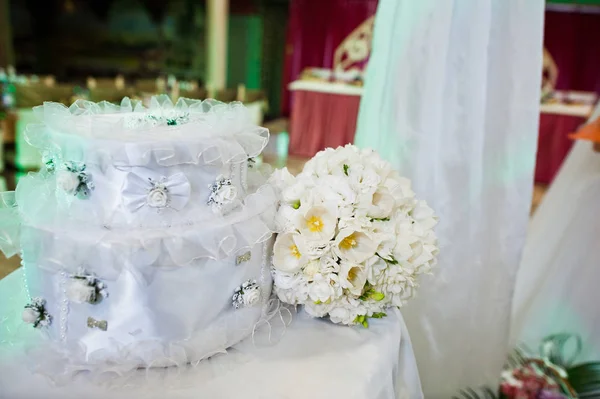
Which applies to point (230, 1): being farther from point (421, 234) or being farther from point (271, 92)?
point (421, 234)

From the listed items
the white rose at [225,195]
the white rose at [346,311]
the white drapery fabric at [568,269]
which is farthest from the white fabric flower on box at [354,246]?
the white drapery fabric at [568,269]

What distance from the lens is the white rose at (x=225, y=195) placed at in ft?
2.94

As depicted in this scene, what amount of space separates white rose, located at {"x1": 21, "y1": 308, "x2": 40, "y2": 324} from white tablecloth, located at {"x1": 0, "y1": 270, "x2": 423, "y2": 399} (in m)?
0.09

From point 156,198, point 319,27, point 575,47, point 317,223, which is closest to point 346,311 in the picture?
point 317,223

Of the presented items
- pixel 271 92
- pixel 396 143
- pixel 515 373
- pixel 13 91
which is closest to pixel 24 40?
pixel 13 91

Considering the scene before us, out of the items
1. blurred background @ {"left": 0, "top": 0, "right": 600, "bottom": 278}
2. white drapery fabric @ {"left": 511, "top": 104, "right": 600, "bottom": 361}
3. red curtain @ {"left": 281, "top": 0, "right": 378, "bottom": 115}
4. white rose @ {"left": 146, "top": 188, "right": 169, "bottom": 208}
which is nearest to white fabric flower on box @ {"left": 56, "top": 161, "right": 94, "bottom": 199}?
white rose @ {"left": 146, "top": 188, "right": 169, "bottom": 208}

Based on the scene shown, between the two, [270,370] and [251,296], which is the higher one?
[251,296]

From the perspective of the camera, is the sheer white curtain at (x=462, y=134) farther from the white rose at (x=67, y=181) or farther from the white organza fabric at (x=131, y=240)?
the white rose at (x=67, y=181)

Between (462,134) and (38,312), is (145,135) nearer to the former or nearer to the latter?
(38,312)

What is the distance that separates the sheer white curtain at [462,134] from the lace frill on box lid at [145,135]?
0.65m

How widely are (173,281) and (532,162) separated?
1233mm

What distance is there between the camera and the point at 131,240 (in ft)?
2.62

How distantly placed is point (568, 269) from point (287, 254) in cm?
162

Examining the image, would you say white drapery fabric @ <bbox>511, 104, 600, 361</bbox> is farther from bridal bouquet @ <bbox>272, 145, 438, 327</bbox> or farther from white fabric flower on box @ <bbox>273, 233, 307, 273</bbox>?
white fabric flower on box @ <bbox>273, 233, 307, 273</bbox>
